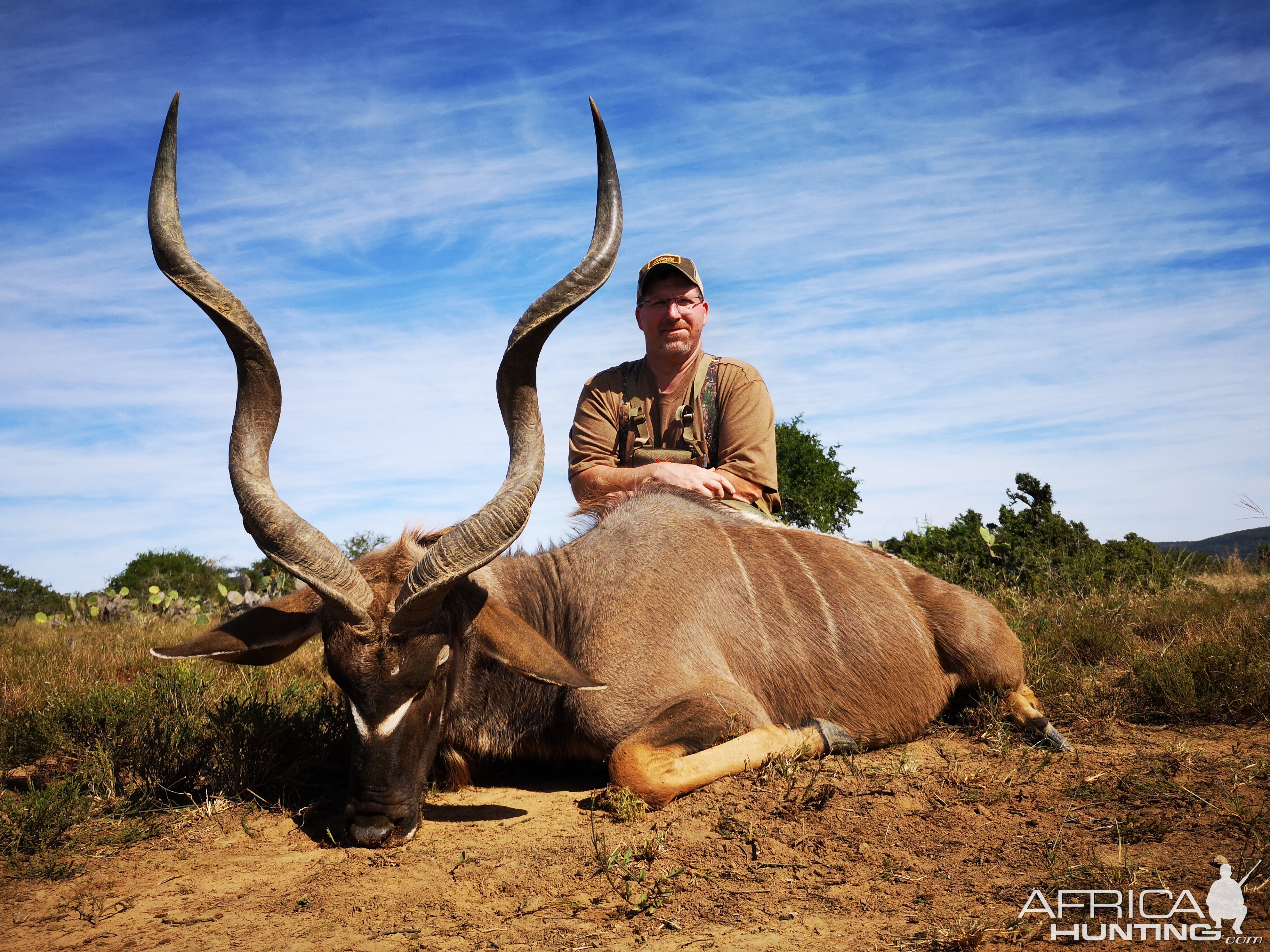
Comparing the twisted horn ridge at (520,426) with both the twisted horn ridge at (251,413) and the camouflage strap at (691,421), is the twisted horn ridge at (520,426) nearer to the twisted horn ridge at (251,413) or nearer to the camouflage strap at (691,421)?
the twisted horn ridge at (251,413)

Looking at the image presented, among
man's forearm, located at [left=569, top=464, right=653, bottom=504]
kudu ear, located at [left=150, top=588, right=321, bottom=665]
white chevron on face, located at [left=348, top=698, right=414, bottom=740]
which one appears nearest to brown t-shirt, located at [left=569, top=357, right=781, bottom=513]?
man's forearm, located at [left=569, top=464, right=653, bottom=504]

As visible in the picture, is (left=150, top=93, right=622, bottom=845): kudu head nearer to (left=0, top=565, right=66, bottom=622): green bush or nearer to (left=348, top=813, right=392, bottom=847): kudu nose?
(left=348, top=813, right=392, bottom=847): kudu nose

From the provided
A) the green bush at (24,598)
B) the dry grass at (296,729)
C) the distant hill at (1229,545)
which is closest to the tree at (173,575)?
the green bush at (24,598)

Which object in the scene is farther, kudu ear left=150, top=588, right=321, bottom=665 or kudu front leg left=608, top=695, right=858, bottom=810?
kudu ear left=150, top=588, right=321, bottom=665

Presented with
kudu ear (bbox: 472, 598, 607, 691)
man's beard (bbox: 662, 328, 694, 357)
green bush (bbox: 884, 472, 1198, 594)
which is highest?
man's beard (bbox: 662, 328, 694, 357)

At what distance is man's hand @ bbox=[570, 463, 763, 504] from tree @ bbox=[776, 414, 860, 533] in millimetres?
14152

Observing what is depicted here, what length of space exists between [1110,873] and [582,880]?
68.2 inches

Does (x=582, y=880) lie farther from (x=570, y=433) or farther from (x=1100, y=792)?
(x=570, y=433)

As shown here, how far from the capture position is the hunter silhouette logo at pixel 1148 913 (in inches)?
105

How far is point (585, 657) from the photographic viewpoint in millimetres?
4578

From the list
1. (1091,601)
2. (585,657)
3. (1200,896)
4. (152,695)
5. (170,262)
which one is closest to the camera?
(1200,896)

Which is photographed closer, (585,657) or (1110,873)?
(1110,873)

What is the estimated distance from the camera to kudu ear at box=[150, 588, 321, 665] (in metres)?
4.14

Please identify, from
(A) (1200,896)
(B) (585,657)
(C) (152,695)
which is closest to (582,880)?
(B) (585,657)
